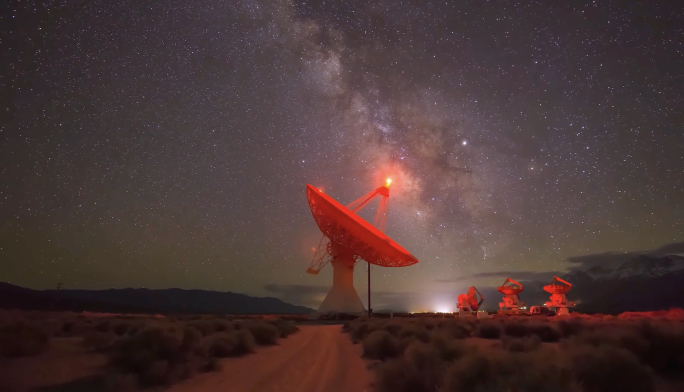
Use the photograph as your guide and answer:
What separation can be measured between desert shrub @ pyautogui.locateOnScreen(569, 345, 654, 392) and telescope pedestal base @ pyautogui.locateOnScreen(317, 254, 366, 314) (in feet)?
119

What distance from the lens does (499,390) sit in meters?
4.49

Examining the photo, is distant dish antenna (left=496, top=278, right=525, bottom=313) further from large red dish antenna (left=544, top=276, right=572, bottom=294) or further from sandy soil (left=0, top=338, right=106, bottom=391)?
sandy soil (left=0, top=338, right=106, bottom=391)

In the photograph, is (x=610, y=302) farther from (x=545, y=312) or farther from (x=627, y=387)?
(x=627, y=387)

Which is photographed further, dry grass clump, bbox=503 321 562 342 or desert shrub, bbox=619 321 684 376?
dry grass clump, bbox=503 321 562 342

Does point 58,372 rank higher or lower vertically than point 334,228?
lower

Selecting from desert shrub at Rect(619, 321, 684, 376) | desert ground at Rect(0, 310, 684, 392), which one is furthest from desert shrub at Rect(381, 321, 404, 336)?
desert shrub at Rect(619, 321, 684, 376)

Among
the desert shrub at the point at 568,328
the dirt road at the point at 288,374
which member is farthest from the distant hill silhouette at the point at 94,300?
the desert shrub at the point at 568,328

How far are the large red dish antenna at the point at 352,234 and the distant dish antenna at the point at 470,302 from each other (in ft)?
31.9

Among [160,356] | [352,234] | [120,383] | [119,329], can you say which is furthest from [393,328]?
[352,234]

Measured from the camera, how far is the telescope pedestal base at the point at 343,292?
4106 cm

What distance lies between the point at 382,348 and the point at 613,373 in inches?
288

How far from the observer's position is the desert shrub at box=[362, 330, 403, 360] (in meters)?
11.9

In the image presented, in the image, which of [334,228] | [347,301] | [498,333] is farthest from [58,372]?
[347,301]

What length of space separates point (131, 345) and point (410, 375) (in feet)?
24.0
